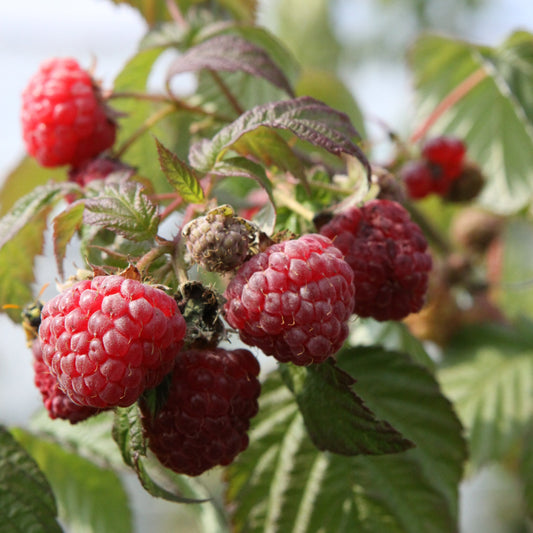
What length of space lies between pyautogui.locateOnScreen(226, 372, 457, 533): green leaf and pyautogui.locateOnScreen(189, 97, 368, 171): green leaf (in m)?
0.46

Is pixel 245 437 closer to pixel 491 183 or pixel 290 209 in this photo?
pixel 290 209

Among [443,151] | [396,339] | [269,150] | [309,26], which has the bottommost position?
[396,339]

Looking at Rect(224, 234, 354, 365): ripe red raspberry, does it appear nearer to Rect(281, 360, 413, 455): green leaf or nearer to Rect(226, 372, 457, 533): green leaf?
Rect(281, 360, 413, 455): green leaf

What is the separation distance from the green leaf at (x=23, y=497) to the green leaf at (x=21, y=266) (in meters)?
0.20

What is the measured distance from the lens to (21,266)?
1.05 metres

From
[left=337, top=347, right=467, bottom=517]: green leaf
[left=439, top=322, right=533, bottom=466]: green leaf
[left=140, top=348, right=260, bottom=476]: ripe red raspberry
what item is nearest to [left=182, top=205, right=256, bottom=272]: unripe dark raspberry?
[left=140, top=348, right=260, bottom=476]: ripe red raspberry

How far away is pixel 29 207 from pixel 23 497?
0.37 meters

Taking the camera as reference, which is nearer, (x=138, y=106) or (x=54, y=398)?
(x=54, y=398)

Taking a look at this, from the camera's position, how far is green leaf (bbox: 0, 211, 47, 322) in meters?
1.04

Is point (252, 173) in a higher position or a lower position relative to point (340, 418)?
higher

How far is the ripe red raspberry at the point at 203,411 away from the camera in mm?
742

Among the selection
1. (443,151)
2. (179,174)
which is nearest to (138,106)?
(443,151)

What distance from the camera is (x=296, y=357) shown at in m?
0.70

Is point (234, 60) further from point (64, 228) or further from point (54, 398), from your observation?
point (54, 398)
